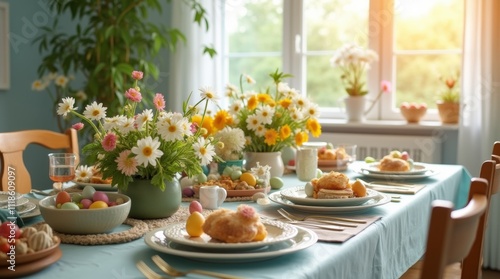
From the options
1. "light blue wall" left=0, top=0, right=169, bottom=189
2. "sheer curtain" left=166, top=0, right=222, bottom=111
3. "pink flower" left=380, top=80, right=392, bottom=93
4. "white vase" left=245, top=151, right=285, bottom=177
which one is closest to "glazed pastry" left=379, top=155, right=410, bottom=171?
"white vase" left=245, top=151, right=285, bottom=177

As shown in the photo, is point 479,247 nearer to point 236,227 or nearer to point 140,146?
point 236,227

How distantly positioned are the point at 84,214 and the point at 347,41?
280 cm

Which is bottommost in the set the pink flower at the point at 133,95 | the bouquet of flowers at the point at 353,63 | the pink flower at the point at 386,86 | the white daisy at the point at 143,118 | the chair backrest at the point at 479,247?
the chair backrest at the point at 479,247

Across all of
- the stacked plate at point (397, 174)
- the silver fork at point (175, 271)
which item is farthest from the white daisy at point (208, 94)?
the stacked plate at point (397, 174)

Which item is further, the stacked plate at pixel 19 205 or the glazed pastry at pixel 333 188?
the glazed pastry at pixel 333 188

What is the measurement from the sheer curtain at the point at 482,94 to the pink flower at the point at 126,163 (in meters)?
2.28

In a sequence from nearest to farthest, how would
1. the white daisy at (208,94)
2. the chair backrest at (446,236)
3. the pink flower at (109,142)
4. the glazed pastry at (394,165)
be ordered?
the chair backrest at (446,236) < the pink flower at (109,142) < the white daisy at (208,94) < the glazed pastry at (394,165)

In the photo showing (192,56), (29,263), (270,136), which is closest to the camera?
(29,263)

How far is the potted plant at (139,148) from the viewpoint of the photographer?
4.77 ft

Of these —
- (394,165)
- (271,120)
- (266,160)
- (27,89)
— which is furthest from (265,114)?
(27,89)

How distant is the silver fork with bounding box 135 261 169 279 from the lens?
3.56 ft

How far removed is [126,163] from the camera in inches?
57.4

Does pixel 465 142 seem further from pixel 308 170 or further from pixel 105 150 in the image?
pixel 105 150

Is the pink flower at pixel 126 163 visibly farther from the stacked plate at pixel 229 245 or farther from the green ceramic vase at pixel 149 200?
the stacked plate at pixel 229 245
